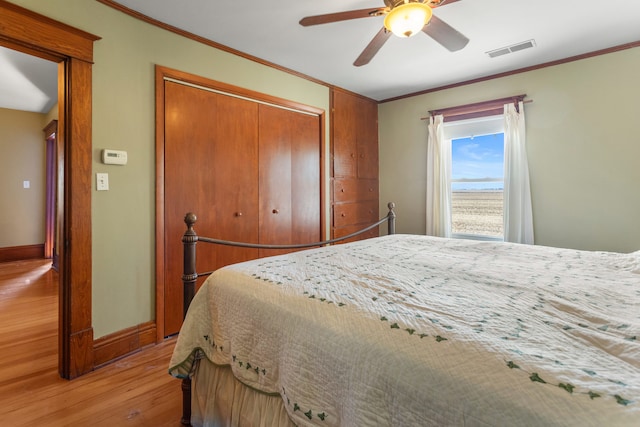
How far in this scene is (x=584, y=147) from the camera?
3.08 m

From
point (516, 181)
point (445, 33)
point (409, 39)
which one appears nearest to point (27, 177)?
point (409, 39)

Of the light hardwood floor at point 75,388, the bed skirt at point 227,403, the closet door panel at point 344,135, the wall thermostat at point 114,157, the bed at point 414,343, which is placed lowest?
the light hardwood floor at point 75,388

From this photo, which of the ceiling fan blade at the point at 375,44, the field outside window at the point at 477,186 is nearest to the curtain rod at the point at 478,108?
the field outside window at the point at 477,186

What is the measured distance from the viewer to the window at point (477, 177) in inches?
144

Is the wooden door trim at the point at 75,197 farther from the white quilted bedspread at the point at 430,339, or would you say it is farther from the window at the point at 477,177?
the window at the point at 477,177

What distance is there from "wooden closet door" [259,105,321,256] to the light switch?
132 centimetres

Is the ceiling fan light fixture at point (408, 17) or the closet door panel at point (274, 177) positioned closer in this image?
the ceiling fan light fixture at point (408, 17)

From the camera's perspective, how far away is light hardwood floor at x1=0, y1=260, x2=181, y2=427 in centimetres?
162

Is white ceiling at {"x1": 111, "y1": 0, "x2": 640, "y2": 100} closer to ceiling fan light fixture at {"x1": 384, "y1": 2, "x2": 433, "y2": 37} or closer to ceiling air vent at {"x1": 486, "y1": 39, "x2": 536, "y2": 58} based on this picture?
ceiling air vent at {"x1": 486, "y1": 39, "x2": 536, "y2": 58}

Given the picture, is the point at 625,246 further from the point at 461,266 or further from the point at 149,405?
the point at 149,405

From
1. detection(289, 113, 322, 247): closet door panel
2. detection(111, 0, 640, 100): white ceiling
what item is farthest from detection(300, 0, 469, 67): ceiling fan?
detection(289, 113, 322, 247): closet door panel

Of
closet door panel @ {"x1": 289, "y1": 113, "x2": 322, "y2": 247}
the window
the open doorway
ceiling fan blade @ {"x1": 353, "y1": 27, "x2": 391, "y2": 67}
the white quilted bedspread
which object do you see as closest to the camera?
the white quilted bedspread

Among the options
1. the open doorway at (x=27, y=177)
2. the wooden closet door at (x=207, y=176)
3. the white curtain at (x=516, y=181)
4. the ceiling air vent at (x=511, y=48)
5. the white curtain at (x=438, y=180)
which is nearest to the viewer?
the wooden closet door at (x=207, y=176)

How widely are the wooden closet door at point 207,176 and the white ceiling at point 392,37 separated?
21.5 inches
